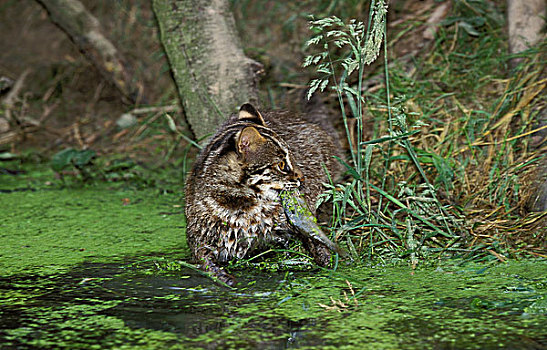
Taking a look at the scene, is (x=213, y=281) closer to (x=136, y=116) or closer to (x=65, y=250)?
(x=65, y=250)

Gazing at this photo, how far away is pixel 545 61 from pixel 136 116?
432 cm

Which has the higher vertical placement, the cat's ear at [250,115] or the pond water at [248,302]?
the cat's ear at [250,115]

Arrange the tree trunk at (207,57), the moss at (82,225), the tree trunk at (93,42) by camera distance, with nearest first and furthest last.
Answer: the moss at (82,225)
the tree trunk at (207,57)
the tree trunk at (93,42)

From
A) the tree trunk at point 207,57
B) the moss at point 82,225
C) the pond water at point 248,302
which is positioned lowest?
the pond water at point 248,302

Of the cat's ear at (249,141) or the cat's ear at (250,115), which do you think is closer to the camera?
the cat's ear at (249,141)

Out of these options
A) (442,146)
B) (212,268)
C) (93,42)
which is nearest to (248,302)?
(212,268)

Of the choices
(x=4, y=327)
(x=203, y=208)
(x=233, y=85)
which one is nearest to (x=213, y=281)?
(x=203, y=208)

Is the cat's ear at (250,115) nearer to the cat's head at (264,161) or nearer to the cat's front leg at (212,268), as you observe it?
the cat's head at (264,161)

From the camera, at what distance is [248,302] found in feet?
9.71

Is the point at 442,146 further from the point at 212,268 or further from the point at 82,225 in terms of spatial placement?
the point at 82,225

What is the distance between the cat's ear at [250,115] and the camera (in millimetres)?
3871

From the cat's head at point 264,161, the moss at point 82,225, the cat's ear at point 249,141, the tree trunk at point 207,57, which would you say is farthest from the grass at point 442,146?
the moss at point 82,225

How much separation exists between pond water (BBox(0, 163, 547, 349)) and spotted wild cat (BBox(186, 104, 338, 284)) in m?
0.17

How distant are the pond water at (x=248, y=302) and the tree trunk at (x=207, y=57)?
137 cm
